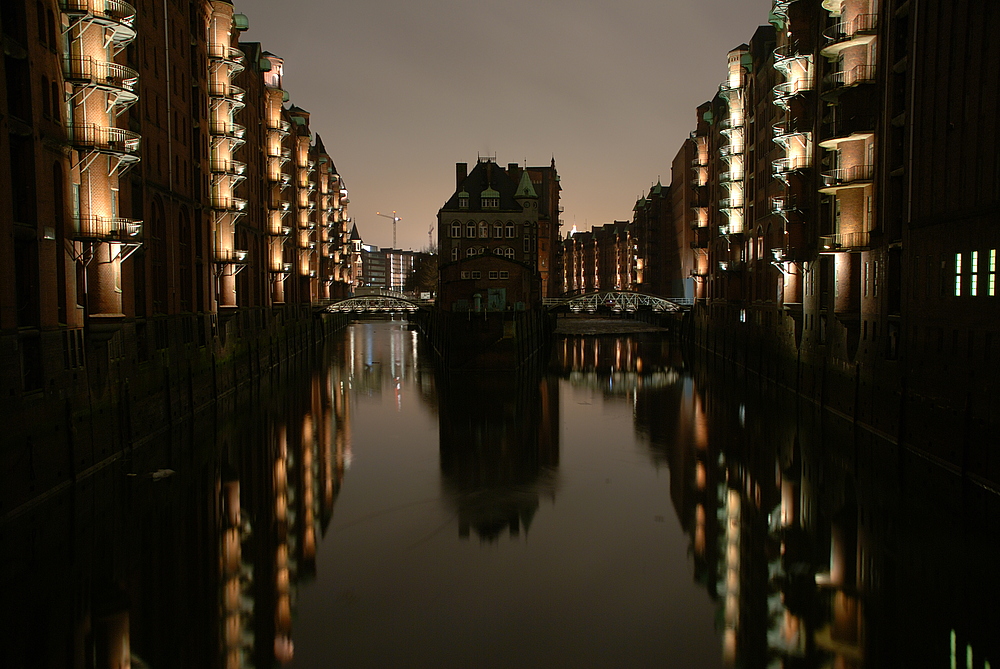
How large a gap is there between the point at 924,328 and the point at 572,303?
215 ft

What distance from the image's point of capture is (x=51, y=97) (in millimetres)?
19516

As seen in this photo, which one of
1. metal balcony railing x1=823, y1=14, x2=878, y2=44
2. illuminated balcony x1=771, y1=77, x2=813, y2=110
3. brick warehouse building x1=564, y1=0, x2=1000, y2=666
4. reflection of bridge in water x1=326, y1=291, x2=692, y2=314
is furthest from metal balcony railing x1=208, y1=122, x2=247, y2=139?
reflection of bridge in water x1=326, y1=291, x2=692, y2=314

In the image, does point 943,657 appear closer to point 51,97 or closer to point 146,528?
point 146,528

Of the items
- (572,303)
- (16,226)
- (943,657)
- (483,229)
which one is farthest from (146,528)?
(572,303)

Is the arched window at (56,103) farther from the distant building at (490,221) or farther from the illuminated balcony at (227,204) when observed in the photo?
the distant building at (490,221)

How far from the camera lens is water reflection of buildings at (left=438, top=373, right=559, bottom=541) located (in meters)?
19.8

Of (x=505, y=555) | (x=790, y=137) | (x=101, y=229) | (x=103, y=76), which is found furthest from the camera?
(x=790, y=137)

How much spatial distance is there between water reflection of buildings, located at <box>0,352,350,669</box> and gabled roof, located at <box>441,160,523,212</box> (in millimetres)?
42047

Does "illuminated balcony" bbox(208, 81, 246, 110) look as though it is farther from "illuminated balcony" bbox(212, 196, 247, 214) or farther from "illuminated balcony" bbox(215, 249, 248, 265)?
"illuminated balcony" bbox(215, 249, 248, 265)

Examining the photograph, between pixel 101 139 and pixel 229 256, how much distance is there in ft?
56.3

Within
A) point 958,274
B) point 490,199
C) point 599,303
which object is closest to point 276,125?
point 490,199

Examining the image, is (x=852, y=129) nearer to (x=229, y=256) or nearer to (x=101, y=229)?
(x=101, y=229)

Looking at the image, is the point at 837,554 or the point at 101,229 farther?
the point at 101,229

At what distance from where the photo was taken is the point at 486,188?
65188 mm
